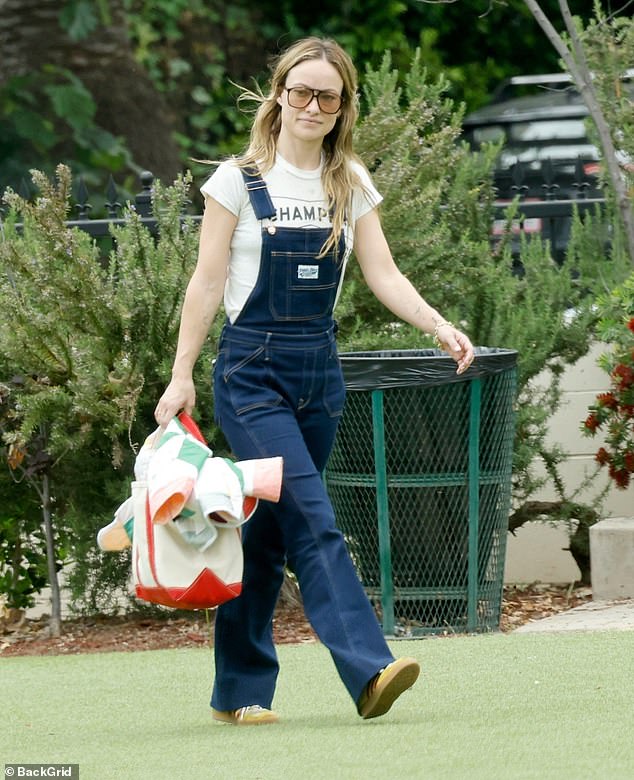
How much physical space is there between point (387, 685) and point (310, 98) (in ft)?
4.96

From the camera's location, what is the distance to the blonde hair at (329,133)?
14.0 feet

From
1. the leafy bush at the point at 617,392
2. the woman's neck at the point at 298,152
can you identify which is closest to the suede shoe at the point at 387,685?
the woman's neck at the point at 298,152

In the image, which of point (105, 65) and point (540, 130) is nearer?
point (540, 130)

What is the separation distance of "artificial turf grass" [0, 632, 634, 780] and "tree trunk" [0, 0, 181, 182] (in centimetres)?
955

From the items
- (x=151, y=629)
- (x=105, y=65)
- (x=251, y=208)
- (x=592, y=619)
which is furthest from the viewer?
(x=105, y=65)

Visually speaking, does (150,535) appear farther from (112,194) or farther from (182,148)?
(182,148)

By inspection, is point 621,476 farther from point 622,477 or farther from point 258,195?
point 258,195

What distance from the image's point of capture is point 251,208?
13.8ft

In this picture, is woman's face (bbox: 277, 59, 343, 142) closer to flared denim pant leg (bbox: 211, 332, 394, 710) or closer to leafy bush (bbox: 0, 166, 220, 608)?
flared denim pant leg (bbox: 211, 332, 394, 710)

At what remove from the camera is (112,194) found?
7.81m

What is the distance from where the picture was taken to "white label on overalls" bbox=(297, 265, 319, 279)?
422 centimetres

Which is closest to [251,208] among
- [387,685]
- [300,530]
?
[300,530]

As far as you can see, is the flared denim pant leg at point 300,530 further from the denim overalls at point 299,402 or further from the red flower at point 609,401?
the red flower at point 609,401
